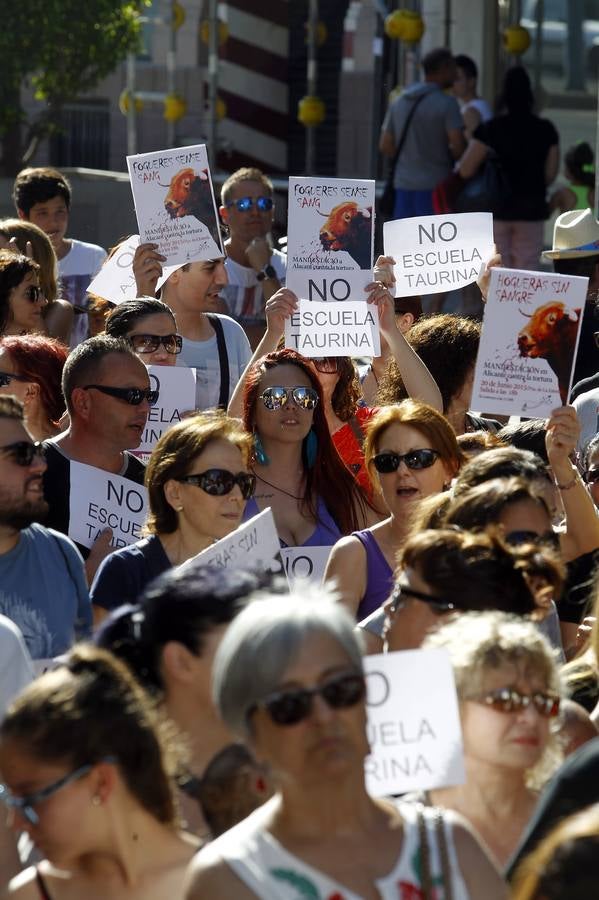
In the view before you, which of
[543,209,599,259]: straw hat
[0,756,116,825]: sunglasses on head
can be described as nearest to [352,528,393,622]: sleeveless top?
[0,756,116,825]: sunglasses on head

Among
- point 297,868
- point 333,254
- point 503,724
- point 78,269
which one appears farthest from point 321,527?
point 78,269

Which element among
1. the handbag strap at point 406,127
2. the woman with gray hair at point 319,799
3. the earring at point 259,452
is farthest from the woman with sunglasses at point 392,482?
the handbag strap at point 406,127

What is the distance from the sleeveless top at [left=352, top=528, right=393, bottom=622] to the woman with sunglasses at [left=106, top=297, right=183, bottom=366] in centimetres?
176

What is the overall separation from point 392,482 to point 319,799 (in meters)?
2.55

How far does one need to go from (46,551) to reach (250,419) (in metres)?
1.51

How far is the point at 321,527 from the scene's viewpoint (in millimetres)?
5965

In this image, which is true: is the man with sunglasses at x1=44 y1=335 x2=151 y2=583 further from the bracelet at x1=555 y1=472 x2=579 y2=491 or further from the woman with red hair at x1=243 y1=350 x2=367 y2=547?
the bracelet at x1=555 y1=472 x2=579 y2=491

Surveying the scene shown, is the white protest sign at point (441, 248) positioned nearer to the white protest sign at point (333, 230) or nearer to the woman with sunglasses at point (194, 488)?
the white protest sign at point (333, 230)

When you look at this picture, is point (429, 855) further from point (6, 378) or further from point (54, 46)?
point (54, 46)

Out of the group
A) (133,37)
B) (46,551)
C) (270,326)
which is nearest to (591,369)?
(270,326)

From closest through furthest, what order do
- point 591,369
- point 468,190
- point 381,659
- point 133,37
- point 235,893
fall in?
point 235,893 → point 381,659 → point 591,369 → point 468,190 → point 133,37

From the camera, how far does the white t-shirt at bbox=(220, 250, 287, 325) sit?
342 inches

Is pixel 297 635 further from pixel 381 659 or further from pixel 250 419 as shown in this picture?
pixel 250 419

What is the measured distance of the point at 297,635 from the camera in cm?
297
